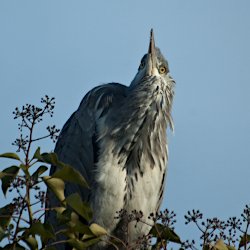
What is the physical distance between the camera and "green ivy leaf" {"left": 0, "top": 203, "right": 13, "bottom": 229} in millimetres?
2590

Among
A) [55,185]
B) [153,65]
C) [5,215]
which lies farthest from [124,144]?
[5,215]

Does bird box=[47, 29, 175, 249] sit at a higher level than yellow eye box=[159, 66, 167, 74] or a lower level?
lower

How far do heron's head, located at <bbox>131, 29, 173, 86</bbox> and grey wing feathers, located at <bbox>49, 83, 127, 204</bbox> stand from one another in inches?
10.4

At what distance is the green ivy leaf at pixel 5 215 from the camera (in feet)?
8.50

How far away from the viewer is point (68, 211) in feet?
8.78

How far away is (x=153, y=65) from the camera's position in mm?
5820

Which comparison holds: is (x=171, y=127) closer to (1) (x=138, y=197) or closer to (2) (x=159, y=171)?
(2) (x=159, y=171)

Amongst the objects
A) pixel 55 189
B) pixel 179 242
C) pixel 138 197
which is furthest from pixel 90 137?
pixel 55 189

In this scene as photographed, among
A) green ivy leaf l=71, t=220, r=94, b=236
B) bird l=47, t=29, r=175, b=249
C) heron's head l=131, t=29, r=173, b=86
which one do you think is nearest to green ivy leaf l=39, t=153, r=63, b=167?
green ivy leaf l=71, t=220, r=94, b=236

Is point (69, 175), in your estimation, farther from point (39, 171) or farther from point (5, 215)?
point (5, 215)

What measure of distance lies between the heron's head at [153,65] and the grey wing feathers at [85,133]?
0.87 ft

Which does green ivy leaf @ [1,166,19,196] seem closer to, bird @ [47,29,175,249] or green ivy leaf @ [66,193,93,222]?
green ivy leaf @ [66,193,93,222]

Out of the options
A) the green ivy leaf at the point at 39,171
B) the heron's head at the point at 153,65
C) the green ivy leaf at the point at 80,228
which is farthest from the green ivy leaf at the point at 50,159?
the heron's head at the point at 153,65

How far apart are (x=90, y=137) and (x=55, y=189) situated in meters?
2.66
